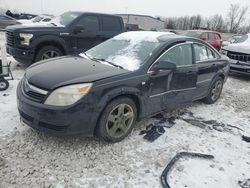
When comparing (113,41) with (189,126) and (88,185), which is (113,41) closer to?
(189,126)

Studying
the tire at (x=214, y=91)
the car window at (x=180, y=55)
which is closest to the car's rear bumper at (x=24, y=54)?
the car window at (x=180, y=55)

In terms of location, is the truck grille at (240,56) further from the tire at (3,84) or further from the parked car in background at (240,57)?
the tire at (3,84)

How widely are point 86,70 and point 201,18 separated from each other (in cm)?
6453

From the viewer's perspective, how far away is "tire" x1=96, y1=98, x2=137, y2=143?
3691 mm

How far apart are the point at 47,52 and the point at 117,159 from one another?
4.90 metres

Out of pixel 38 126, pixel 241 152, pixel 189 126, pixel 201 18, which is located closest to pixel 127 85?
pixel 38 126

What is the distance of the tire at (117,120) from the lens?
369 centimetres

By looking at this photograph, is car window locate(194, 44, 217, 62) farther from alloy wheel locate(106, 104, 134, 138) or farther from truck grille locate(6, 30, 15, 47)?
truck grille locate(6, 30, 15, 47)

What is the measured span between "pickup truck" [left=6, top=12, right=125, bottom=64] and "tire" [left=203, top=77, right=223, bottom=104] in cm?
333

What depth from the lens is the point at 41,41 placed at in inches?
291

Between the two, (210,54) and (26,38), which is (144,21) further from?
(210,54)

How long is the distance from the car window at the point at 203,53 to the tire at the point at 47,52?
4.11 metres

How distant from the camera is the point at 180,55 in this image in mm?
4852

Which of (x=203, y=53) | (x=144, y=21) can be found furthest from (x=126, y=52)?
(x=144, y=21)
